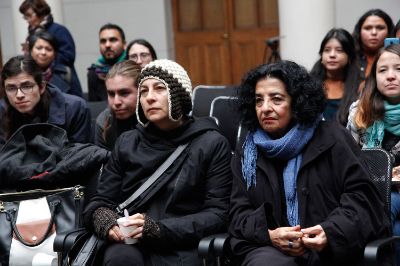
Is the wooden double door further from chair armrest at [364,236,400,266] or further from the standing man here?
chair armrest at [364,236,400,266]

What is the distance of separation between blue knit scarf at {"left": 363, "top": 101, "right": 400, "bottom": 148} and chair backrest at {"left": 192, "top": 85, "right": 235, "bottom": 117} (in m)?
1.66

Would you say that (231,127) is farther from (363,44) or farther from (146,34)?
(146,34)

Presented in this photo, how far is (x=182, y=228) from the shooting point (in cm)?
388

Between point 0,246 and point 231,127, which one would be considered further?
point 231,127

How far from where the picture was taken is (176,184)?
13.1 ft

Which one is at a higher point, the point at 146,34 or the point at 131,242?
the point at 146,34

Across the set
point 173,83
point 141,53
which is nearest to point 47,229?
point 173,83

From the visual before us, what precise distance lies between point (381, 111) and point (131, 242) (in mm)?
1579

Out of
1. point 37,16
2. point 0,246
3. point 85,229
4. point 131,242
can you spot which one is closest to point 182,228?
point 131,242

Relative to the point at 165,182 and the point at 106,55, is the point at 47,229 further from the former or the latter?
the point at 106,55

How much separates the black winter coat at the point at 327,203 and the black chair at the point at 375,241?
0.24ft

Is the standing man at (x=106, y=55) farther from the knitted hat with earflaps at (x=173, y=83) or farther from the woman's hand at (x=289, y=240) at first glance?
the woman's hand at (x=289, y=240)

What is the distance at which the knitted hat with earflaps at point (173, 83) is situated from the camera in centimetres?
412

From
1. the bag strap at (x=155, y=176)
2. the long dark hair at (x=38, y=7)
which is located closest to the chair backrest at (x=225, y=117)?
A: the bag strap at (x=155, y=176)
